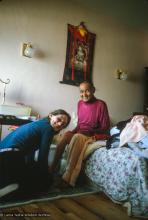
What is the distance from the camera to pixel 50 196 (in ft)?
7.41

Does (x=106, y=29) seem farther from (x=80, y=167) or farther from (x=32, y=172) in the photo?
(x=32, y=172)

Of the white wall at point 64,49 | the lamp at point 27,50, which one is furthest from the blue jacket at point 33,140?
the lamp at point 27,50

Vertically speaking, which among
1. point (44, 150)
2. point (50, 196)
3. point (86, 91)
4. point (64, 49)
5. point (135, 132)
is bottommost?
point (50, 196)

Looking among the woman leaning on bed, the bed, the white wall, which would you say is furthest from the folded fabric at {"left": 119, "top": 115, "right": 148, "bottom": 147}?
the white wall

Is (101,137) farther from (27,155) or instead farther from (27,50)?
(27,50)

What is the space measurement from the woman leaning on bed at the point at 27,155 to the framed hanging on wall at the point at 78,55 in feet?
5.41

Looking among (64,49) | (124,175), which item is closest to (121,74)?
(64,49)

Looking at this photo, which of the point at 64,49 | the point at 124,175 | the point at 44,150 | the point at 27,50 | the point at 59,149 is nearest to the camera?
the point at 124,175

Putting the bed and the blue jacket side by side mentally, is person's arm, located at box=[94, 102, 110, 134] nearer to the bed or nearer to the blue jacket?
the bed

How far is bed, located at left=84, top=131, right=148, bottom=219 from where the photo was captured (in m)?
2.06

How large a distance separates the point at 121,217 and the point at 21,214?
0.75 meters

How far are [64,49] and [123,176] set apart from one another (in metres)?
2.34

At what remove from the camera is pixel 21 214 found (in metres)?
1.82

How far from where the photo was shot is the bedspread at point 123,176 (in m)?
2.06
